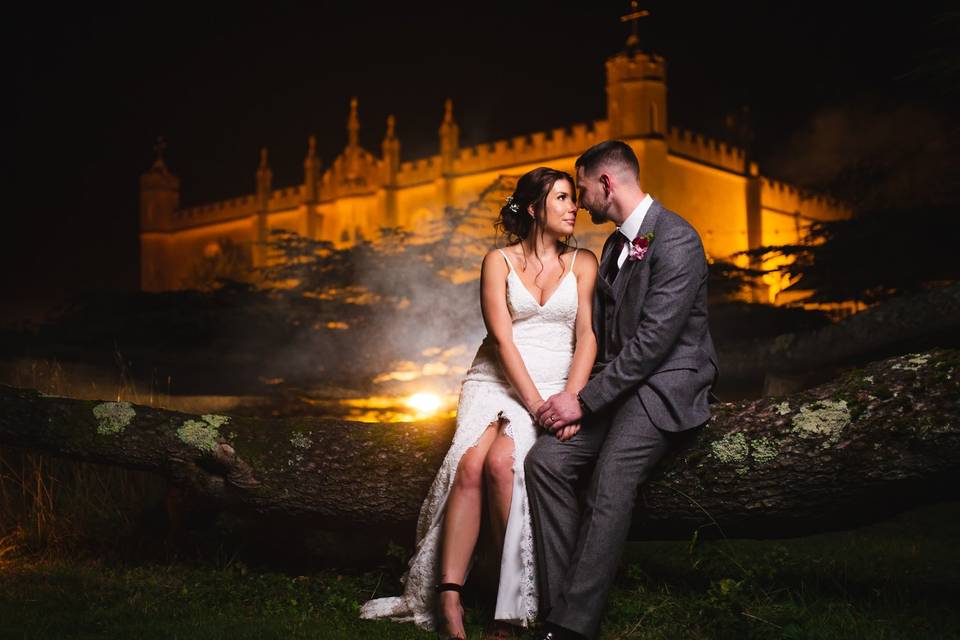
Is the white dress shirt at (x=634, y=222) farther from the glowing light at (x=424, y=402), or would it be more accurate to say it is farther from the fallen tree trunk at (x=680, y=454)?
the glowing light at (x=424, y=402)

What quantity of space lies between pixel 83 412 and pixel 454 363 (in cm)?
927

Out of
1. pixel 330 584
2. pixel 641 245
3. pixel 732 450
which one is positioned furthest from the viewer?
pixel 330 584

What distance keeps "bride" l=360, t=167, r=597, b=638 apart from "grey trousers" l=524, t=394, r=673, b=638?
109 millimetres

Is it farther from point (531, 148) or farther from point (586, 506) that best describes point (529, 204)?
point (531, 148)

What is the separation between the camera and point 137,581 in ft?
14.9

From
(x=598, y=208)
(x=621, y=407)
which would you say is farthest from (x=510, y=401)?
(x=598, y=208)

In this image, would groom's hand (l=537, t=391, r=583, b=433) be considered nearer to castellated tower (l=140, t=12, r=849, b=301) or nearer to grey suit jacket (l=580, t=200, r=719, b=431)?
grey suit jacket (l=580, t=200, r=719, b=431)

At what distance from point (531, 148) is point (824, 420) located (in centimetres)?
2483

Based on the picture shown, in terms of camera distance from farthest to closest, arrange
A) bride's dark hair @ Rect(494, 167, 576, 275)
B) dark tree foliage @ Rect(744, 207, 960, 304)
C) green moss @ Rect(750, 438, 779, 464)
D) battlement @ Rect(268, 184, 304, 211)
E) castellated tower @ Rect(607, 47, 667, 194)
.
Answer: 1. battlement @ Rect(268, 184, 304, 211)
2. castellated tower @ Rect(607, 47, 667, 194)
3. dark tree foliage @ Rect(744, 207, 960, 304)
4. bride's dark hair @ Rect(494, 167, 576, 275)
5. green moss @ Rect(750, 438, 779, 464)

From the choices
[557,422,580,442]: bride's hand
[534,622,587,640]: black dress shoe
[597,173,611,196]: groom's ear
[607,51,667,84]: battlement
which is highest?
[607,51,667,84]: battlement

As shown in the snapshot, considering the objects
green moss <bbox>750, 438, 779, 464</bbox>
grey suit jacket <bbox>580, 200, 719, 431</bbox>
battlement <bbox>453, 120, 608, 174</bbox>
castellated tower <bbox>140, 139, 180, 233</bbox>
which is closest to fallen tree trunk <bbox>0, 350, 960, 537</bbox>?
green moss <bbox>750, 438, 779, 464</bbox>

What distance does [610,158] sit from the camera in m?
3.89

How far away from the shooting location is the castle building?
83.1 ft

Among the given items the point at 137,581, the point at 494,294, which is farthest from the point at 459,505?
the point at 137,581
